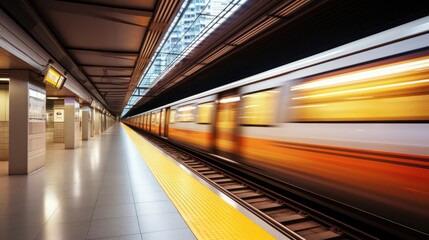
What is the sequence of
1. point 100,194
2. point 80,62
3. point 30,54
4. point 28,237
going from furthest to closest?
1. point 80,62
2. point 30,54
3. point 100,194
4. point 28,237

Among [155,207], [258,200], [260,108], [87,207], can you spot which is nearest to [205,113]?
[260,108]

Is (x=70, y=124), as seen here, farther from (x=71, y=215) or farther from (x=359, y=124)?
(x=359, y=124)

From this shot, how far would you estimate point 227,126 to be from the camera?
7133 millimetres

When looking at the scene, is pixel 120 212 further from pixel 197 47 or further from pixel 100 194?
pixel 197 47

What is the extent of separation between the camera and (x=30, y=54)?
5.57 meters

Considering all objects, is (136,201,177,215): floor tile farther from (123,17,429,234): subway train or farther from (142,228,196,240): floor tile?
(123,17,429,234): subway train

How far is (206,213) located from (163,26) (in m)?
3.56

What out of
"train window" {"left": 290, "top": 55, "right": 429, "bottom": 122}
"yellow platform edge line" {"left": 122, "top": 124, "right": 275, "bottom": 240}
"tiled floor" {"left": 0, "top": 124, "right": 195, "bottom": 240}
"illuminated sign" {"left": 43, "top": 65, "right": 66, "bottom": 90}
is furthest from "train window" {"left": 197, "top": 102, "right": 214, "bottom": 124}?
"train window" {"left": 290, "top": 55, "right": 429, "bottom": 122}

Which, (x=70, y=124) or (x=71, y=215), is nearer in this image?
(x=71, y=215)

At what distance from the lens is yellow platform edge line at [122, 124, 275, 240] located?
301cm

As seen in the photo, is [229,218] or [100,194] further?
[100,194]

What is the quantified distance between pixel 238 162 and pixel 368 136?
3.69m

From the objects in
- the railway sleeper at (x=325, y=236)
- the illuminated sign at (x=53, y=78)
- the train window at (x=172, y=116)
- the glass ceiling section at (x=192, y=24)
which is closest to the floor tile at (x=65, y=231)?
the railway sleeper at (x=325, y=236)

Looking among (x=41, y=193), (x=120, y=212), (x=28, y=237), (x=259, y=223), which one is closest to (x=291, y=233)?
(x=259, y=223)
